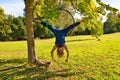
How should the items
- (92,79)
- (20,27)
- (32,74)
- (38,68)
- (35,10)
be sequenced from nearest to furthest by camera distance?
(92,79) < (32,74) < (38,68) < (35,10) < (20,27)

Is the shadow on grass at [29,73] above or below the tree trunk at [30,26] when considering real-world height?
below

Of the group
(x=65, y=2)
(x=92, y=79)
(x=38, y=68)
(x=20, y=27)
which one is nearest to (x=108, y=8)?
(x=65, y=2)

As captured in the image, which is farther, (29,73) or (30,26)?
(30,26)

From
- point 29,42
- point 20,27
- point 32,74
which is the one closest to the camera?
point 32,74

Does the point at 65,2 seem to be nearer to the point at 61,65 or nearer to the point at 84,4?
the point at 84,4

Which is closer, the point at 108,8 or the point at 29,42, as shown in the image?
the point at 108,8

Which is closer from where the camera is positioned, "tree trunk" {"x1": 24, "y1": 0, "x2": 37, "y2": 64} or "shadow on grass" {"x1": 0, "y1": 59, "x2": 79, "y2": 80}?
"shadow on grass" {"x1": 0, "y1": 59, "x2": 79, "y2": 80}

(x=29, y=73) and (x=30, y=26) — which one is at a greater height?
(x=30, y=26)

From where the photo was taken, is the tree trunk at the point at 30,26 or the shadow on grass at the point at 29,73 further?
the tree trunk at the point at 30,26

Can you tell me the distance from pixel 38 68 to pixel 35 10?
444 centimetres

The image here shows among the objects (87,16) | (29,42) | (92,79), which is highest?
(87,16)

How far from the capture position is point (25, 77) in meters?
13.4

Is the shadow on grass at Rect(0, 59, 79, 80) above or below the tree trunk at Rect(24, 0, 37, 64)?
below

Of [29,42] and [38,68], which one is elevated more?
[29,42]
